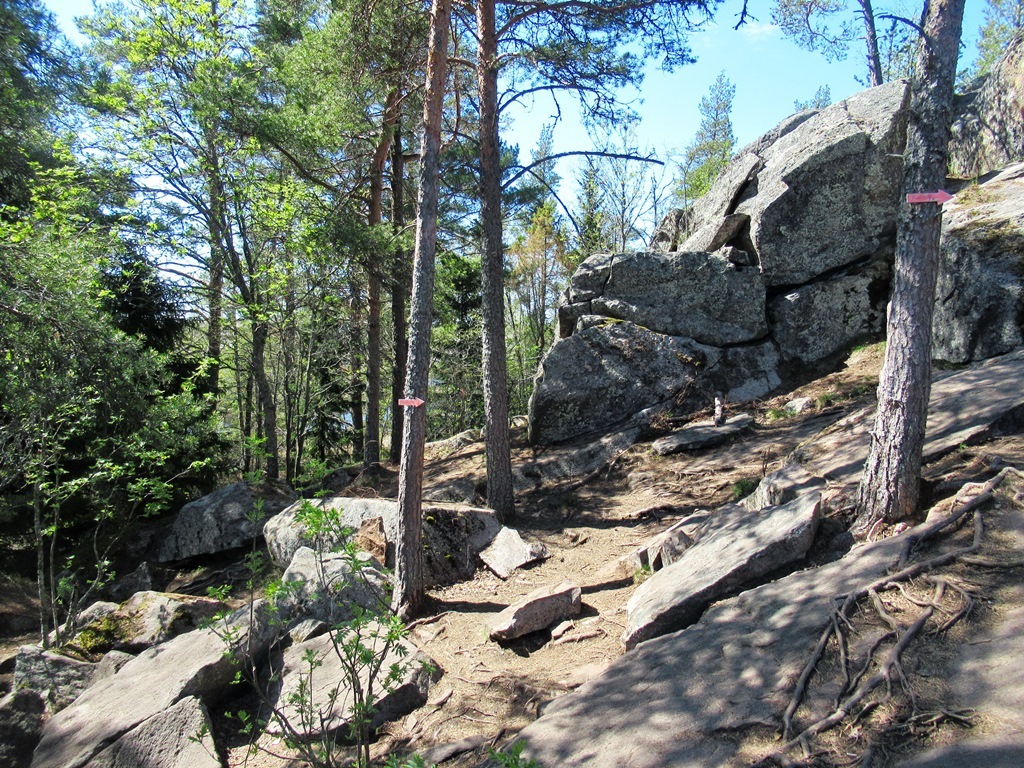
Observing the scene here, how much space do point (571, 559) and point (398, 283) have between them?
669 cm

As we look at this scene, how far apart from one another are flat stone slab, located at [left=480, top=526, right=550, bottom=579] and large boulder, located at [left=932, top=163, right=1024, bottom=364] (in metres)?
5.70

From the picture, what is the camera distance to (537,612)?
217 inches

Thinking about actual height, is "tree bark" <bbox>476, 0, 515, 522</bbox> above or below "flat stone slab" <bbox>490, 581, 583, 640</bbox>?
above

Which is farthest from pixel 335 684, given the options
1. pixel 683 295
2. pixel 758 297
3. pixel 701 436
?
pixel 758 297

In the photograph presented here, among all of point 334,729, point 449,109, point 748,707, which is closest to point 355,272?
point 449,109

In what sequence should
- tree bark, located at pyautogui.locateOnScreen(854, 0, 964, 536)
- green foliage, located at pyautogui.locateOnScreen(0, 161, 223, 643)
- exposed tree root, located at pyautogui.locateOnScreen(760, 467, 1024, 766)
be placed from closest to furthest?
exposed tree root, located at pyautogui.locateOnScreen(760, 467, 1024, 766), tree bark, located at pyautogui.locateOnScreen(854, 0, 964, 536), green foliage, located at pyautogui.locateOnScreen(0, 161, 223, 643)

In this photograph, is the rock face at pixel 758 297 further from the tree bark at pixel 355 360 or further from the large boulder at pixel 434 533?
the tree bark at pixel 355 360

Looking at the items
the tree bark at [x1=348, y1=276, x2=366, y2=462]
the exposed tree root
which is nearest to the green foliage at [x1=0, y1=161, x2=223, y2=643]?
the tree bark at [x1=348, y1=276, x2=366, y2=462]

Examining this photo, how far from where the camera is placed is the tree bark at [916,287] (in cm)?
433

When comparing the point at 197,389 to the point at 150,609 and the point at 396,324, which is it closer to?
the point at 396,324

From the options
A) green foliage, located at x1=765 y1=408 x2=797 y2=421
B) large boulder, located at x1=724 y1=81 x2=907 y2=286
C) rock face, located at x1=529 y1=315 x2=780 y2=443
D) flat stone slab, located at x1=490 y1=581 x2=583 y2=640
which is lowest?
flat stone slab, located at x1=490 y1=581 x2=583 y2=640

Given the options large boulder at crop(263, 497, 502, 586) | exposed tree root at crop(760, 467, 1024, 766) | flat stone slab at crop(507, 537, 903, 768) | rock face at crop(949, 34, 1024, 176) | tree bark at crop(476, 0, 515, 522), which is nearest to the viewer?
exposed tree root at crop(760, 467, 1024, 766)

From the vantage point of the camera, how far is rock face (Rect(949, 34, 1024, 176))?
34.3ft

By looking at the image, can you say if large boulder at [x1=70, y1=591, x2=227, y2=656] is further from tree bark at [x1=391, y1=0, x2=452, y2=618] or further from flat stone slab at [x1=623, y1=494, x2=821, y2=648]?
flat stone slab at [x1=623, y1=494, x2=821, y2=648]
